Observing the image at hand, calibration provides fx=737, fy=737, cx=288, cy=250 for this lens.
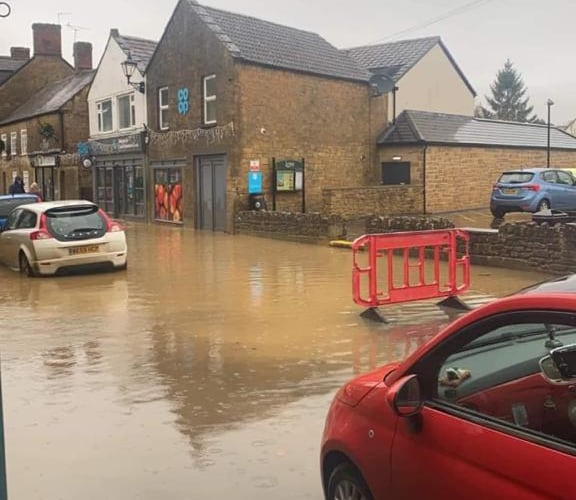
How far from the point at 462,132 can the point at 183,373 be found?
2469 cm

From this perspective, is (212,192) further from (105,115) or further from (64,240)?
(64,240)

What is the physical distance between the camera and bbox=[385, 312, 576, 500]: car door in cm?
261

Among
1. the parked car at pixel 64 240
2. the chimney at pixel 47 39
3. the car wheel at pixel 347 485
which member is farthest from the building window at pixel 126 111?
the car wheel at pixel 347 485

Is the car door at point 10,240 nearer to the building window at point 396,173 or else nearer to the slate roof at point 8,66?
the building window at point 396,173

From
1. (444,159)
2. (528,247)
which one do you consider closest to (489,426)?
(528,247)

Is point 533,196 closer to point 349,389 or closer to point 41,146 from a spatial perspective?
point 349,389

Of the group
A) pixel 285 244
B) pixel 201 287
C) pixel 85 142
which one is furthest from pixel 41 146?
pixel 201 287

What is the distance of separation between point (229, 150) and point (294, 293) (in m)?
13.5

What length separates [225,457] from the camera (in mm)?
5016

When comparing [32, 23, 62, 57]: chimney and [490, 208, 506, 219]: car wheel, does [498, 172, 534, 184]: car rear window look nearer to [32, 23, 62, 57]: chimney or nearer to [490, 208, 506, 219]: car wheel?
[490, 208, 506, 219]: car wheel

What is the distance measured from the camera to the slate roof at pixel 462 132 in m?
28.2

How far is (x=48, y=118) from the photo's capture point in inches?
1526

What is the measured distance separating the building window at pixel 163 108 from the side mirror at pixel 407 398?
86.5ft

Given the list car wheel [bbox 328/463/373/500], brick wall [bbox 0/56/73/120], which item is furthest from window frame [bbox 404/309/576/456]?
brick wall [bbox 0/56/73/120]
